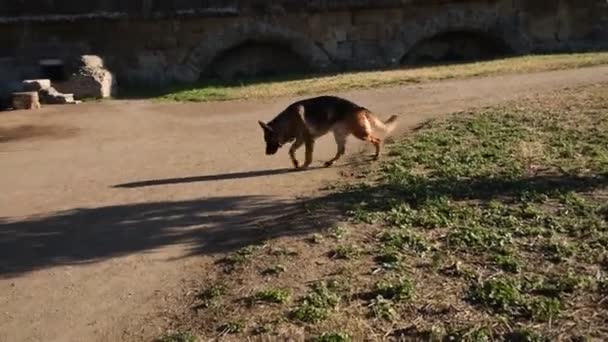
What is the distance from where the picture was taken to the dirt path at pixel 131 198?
18.4 feet

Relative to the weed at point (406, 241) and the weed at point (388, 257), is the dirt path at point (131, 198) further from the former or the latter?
the weed at point (388, 257)

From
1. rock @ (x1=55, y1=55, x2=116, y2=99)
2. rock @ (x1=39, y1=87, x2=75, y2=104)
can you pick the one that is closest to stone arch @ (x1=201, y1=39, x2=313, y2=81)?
rock @ (x1=55, y1=55, x2=116, y2=99)

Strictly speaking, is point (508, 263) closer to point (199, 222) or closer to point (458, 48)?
point (199, 222)

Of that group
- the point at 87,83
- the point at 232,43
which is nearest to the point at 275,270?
the point at 87,83

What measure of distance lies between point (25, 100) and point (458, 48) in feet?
36.8

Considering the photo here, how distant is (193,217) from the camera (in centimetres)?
739

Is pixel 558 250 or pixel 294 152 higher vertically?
pixel 294 152

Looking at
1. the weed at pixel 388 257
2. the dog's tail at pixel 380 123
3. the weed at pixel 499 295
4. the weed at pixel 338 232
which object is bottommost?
the weed at pixel 499 295

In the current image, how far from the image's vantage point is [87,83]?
1745 cm

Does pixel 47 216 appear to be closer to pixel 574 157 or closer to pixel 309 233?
pixel 309 233

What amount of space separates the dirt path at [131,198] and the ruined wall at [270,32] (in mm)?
4377

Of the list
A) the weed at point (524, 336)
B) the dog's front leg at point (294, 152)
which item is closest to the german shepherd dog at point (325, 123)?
the dog's front leg at point (294, 152)

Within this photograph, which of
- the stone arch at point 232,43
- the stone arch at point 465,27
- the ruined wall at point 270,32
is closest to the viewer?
the ruined wall at point 270,32

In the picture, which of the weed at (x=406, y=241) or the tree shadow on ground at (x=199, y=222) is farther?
the tree shadow on ground at (x=199, y=222)
